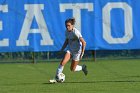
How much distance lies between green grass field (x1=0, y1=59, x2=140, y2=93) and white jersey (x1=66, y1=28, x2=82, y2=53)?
0.87m

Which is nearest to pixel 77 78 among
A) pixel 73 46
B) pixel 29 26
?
pixel 73 46

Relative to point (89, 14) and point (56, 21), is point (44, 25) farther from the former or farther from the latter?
point (89, 14)

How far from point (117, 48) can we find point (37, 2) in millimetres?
3797

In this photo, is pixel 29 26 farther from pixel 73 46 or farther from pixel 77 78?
pixel 73 46

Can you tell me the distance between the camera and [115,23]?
910 inches

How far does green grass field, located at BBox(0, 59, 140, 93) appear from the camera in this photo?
1273 centimetres

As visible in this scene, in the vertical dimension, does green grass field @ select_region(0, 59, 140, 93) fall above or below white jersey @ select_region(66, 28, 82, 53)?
below

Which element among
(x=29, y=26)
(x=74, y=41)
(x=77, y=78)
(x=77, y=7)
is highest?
(x=77, y=7)

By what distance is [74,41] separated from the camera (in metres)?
14.8

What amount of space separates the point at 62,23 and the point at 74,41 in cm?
800

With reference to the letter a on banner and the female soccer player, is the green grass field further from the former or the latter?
the letter a on banner

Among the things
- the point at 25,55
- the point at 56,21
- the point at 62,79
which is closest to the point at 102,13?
the point at 56,21

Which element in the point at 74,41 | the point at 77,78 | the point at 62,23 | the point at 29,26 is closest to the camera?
the point at 74,41

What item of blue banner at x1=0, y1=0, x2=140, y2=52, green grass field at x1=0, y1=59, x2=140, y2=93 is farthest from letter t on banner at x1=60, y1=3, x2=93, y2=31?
green grass field at x1=0, y1=59, x2=140, y2=93
